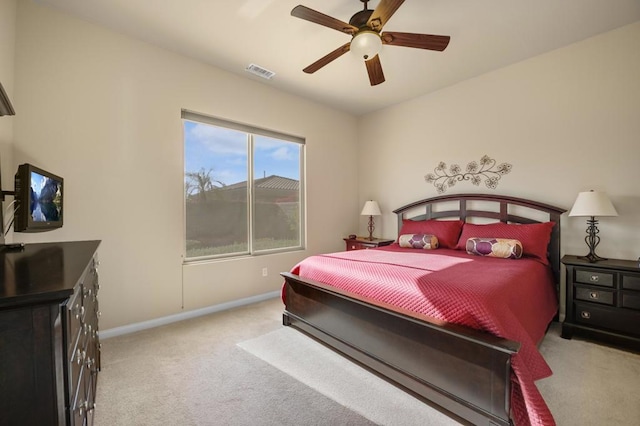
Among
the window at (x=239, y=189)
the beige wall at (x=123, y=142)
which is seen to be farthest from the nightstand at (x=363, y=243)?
the beige wall at (x=123, y=142)

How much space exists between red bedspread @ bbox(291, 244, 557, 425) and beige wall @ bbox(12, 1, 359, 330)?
4.73 feet

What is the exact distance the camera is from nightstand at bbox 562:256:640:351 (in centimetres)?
233

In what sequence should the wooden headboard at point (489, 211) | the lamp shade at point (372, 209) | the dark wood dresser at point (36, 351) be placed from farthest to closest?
1. the lamp shade at point (372, 209)
2. the wooden headboard at point (489, 211)
3. the dark wood dresser at point (36, 351)

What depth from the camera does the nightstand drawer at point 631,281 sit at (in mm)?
2309

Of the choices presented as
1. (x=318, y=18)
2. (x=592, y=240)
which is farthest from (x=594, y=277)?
(x=318, y=18)

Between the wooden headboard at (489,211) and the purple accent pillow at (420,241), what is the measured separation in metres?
0.59

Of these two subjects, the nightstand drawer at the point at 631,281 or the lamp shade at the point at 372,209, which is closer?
the nightstand drawer at the point at 631,281

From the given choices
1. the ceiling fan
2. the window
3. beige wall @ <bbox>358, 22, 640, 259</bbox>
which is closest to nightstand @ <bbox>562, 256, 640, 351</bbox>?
beige wall @ <bbox>358, 22, 640, 259</bbox>

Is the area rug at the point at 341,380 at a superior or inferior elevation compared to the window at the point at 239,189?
inferior

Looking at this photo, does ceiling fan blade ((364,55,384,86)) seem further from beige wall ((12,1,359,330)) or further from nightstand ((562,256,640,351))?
nightstand ((562,256,640,351))

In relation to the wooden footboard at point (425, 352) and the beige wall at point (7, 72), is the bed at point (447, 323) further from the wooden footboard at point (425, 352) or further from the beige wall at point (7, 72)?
the beige wall at point (7, 72)

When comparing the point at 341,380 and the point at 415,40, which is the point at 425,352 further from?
the point at 415,40

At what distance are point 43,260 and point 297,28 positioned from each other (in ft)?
8.40

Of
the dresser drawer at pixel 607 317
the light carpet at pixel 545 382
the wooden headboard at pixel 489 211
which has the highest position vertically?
the wooden headboard at pixel 489 211
